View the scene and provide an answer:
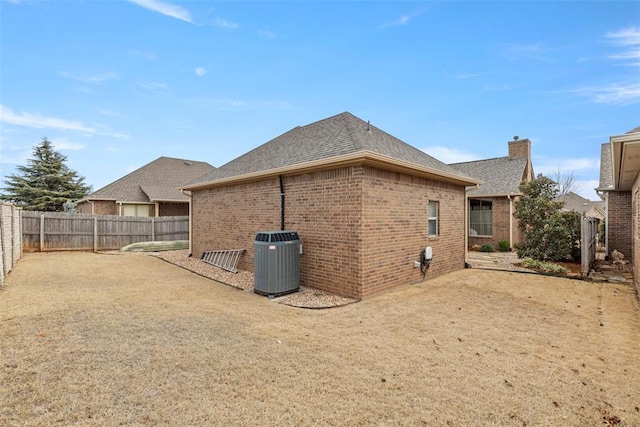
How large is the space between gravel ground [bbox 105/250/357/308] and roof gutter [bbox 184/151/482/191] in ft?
9.62

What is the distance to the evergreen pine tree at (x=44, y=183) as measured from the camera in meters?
27.1

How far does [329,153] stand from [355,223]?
6.03 feet

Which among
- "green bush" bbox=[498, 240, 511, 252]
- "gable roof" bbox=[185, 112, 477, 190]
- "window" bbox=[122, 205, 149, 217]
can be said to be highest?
"gable roof" bbox=[185, 112, 477, 190]

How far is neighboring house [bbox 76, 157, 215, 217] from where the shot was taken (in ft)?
64.9

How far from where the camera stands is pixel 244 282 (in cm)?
829

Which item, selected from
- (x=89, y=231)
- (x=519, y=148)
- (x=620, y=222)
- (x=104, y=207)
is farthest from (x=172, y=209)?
(x=620, y=222)

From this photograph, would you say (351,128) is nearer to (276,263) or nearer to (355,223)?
(355,223)

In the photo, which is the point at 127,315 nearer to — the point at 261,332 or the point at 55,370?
the point at 55,370

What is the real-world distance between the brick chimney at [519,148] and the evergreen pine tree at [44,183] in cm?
3613

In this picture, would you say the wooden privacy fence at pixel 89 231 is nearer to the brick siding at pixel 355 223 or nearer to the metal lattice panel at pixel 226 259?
the metal lattice panel at pixel 226 259

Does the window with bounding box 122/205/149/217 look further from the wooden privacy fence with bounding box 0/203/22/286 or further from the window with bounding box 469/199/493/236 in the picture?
the window with bounding box 469/199/493/236

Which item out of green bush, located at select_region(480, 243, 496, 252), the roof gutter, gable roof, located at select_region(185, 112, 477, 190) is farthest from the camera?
green bush, located at select_region(480, 243, 496, 252)

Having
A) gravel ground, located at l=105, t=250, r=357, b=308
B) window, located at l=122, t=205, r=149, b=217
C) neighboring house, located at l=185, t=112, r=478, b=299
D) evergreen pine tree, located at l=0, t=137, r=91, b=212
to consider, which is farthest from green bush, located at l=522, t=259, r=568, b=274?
evergreen pine tree, located at l=0, t=137, r=91, b=212

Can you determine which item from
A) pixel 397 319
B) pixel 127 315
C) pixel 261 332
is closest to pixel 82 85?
pixel 127 315
